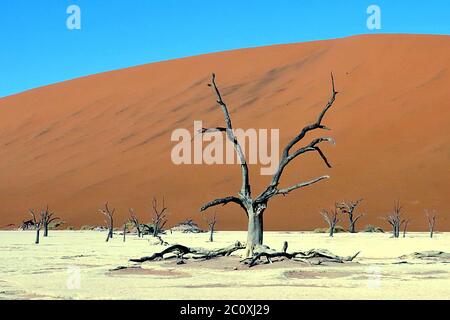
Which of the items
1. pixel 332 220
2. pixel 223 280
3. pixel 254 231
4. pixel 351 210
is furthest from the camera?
pixel 351 210

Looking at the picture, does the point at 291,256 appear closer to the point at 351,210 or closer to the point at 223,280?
the point at 223,280

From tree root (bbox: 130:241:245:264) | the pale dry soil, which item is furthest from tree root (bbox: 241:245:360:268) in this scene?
tree root (bbox: 130:241:245:264)

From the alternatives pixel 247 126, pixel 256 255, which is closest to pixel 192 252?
pixel 256 255

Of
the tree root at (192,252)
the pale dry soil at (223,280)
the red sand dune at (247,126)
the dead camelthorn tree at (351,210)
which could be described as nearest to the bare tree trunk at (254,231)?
the pale dry soil at (223,280)

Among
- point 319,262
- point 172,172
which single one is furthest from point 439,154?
point 319,262

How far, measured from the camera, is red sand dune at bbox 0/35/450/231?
153 feet

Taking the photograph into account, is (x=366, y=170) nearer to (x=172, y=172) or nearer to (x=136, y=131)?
(x=172, y=172)

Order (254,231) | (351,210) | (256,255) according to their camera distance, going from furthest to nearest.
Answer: (351,210) → (254,231) → (256,255)

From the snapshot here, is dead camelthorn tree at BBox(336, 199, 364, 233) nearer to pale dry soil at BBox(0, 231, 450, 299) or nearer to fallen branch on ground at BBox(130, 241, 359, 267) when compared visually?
pale dry soil at BBox(0, 231, 450, 299)

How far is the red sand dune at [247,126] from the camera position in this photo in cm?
4675

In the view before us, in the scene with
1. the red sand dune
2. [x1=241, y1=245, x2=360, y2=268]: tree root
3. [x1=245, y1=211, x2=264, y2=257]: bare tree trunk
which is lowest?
[x1=241, y1=245, x2=360, y2=268]: tree root

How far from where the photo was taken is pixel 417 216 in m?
41.5

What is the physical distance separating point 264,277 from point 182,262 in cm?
291

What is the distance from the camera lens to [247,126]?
6091 centimetres
